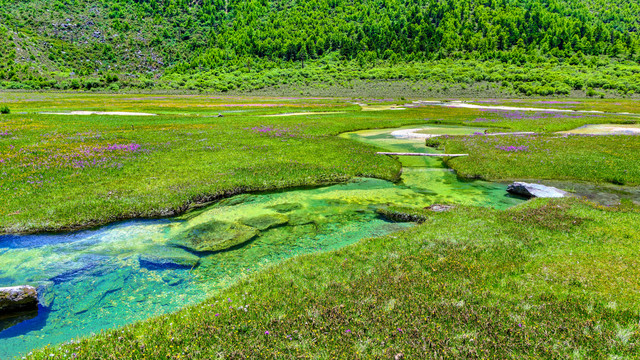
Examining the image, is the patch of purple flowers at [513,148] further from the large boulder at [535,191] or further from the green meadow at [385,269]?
the large boulder at [535,191]

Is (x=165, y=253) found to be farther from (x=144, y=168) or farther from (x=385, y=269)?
(x=144, y=168)

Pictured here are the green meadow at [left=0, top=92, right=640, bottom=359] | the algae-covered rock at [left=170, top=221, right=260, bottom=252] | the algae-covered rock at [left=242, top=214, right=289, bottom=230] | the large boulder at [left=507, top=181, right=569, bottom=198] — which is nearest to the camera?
the green meadow at [left=0, top=92, right=640, bottom=359]

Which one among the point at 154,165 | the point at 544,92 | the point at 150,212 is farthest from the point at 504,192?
the point at 544,92

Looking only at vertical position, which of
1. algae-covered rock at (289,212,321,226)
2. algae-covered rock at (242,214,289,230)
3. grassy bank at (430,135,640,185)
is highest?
grassy bank at (430,135,640,185)

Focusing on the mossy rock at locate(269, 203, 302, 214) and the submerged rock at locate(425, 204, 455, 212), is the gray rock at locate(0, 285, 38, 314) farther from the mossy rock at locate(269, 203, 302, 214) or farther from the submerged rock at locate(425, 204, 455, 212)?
the submerged rock at locate(425, 204, 455, 212)

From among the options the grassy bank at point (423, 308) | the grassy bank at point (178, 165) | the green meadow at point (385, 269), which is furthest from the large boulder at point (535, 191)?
the grassy bank at point (423, 308)

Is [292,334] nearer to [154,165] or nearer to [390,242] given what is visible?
[390,242]

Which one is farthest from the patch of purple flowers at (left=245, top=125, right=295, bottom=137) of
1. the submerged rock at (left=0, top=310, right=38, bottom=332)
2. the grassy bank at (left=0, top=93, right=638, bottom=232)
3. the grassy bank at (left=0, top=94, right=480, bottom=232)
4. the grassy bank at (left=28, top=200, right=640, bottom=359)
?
the submerged rock at (left=0, top=310, right=38, bottom=332)
